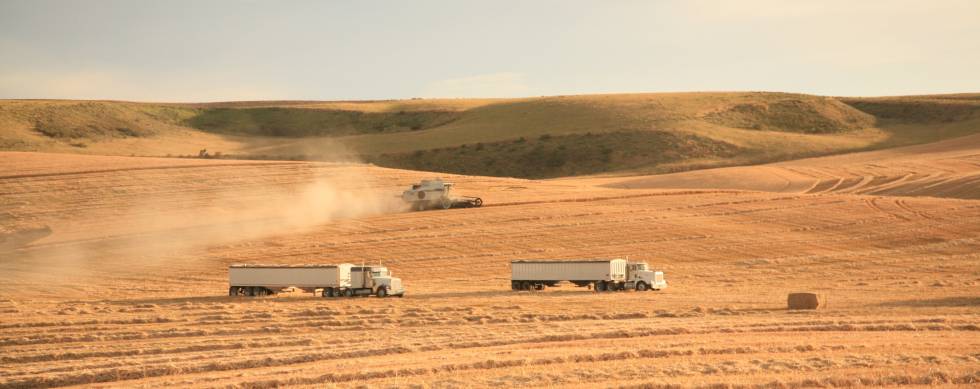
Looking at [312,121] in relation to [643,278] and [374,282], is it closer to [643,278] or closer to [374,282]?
[374,282]

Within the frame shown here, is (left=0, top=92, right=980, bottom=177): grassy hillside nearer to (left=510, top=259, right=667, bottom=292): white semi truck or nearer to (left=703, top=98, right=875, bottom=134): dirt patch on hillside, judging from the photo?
(left=703, top=98, right=875, bottom=134): dirt patch on hillside

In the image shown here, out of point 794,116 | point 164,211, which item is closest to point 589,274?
point 164,211

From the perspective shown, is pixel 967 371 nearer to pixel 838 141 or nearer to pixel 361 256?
pixel 361 256

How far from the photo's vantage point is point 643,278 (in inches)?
1703

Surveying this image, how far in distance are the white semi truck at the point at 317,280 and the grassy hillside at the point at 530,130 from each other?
2437 inches

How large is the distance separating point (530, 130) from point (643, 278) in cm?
8377

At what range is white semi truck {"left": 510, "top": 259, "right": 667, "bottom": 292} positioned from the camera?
43250mm

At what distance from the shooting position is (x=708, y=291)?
41.9 m

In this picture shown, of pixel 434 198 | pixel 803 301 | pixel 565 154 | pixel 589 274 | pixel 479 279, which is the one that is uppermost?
pixel 565 154

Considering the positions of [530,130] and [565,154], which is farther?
[530,130]

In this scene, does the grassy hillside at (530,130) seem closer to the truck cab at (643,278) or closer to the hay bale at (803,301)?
the truck cab at (643,278)

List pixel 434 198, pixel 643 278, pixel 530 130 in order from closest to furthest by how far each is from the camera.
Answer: pixel 643 278 < pixel 434 198 < pixel 530 130

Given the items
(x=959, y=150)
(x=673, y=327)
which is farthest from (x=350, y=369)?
(x=959, y=150)

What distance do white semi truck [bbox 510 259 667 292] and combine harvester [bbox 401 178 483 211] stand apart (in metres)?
21.4
